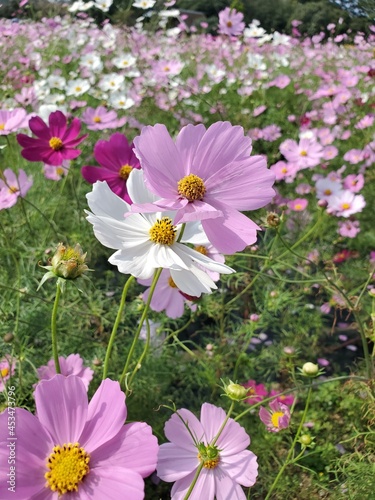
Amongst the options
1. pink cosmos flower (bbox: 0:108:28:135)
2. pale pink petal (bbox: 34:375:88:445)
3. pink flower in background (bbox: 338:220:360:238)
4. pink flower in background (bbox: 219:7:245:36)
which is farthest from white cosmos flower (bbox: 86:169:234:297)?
pink flower in background (bbox: 219:7:245:36)

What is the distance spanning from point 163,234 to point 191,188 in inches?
2.2

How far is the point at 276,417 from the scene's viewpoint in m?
0.68

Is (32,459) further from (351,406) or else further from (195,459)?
(351,406)

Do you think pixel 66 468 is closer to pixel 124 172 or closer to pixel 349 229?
pixel 124 172

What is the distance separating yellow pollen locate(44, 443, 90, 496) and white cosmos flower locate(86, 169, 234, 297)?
15 centimetres

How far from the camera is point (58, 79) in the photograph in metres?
2.12

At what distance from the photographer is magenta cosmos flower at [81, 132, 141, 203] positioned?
73 cm

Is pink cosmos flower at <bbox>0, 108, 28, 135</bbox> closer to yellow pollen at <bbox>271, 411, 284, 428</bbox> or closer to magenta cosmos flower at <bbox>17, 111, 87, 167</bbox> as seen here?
magenta cosmos flower at <bbox>17, 111, 87, 167</bbox>

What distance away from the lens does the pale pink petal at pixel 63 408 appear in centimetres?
37

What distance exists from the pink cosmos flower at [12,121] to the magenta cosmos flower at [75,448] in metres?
0.68

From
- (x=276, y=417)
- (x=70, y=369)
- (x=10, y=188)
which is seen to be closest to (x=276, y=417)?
(x=276, y=417)

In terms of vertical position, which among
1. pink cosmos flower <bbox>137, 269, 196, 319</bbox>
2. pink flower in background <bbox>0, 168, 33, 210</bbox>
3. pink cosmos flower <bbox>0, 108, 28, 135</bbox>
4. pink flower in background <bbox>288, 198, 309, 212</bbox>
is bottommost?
pink flower in background <bbox>288, 198, 309, 212</bbox>

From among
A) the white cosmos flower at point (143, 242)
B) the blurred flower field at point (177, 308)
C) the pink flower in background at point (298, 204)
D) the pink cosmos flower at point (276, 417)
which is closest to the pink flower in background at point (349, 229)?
the blurred flower field at point (177, 308)

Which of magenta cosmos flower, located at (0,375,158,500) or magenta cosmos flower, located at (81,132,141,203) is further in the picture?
magenta cosmos flower, located at (81,132,141,203)
